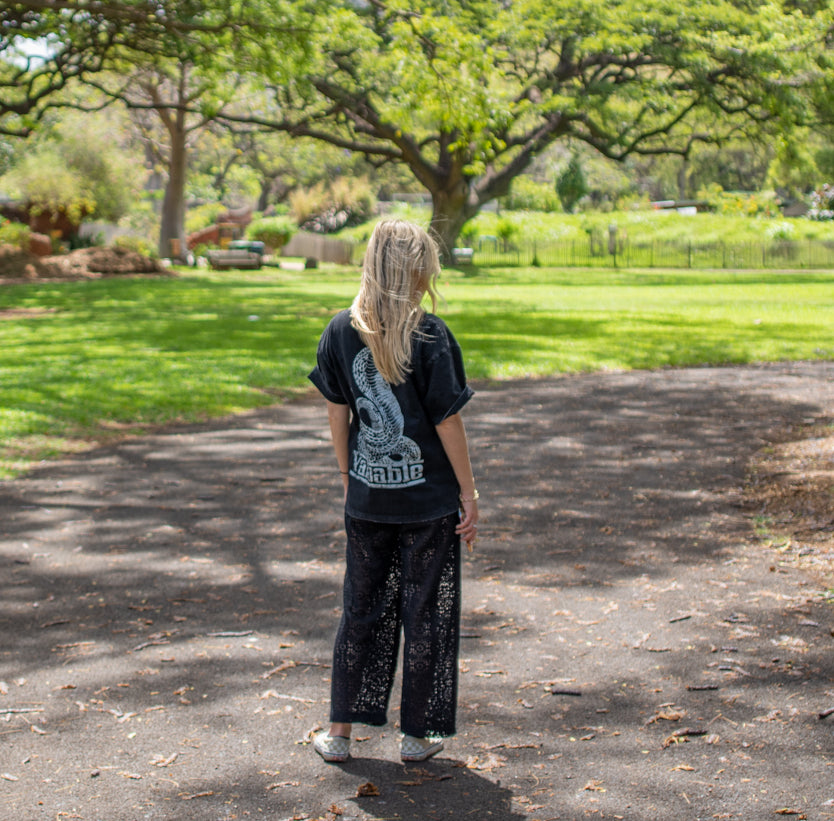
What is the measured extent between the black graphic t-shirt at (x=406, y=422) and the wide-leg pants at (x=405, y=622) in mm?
83

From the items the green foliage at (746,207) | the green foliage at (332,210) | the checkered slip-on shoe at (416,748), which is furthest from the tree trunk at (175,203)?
the checkered slip-on shoe at (416,748)

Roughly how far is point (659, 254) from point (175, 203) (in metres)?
18.9

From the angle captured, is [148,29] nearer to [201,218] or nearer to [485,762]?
[485,762]

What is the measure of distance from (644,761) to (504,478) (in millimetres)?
4135

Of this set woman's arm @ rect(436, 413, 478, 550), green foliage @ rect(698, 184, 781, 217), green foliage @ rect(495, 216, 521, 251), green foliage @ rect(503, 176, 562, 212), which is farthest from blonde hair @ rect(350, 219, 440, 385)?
green foliage @ rect(503, 176, 562, 212)

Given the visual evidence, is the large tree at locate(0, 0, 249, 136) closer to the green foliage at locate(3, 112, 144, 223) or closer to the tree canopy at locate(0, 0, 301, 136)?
the tree canopy at locate(0, 0, 301, 136)

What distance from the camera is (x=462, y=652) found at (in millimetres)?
4426

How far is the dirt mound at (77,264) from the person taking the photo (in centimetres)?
3053

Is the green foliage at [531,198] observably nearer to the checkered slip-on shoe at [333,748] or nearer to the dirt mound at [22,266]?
the dirt mound at [22,266]

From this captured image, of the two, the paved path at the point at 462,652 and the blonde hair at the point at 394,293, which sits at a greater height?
the blonde hair at the point at 394,293

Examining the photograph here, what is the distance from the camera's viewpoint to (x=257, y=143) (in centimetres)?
6431

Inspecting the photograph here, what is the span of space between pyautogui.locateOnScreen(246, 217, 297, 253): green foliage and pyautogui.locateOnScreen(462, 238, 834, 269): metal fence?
9.58 metres

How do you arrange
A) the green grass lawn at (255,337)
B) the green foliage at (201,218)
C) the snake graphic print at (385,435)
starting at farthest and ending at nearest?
the green foliage at (201,218) < the green grass lawn at (255,337) < the snake graphic print at (385,435)

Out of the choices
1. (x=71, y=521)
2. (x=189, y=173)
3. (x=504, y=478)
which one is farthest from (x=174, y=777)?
(x=189, y=173)
